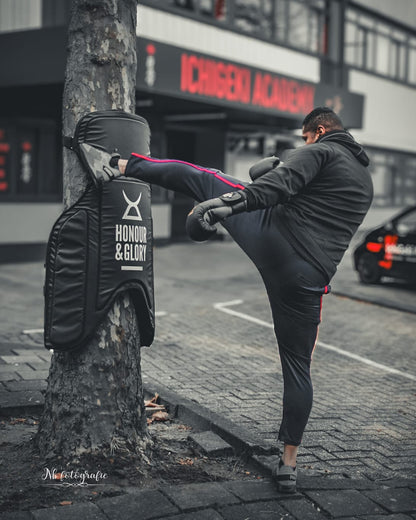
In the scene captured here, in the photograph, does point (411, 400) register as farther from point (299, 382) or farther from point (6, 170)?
point (6, 170)

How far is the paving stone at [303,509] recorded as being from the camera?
11.8 feet


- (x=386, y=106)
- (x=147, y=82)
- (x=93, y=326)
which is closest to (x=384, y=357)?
(x=93, y=326)

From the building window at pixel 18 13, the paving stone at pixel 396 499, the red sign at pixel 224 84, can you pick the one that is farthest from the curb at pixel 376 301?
the building window at pixel 18 13

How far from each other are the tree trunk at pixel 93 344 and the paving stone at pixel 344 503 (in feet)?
3.55

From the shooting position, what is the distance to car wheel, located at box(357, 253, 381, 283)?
12.7 m

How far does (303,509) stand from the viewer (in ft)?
12.0

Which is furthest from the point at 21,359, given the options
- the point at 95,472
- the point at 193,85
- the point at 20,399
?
the point at 193,85

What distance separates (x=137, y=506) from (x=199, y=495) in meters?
0.35

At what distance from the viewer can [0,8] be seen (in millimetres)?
13742

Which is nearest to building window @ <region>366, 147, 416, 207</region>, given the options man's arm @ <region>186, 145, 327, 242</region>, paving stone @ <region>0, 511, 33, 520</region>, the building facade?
the building facade

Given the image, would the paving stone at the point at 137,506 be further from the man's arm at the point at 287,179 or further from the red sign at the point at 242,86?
the red sign at the point at 242,86

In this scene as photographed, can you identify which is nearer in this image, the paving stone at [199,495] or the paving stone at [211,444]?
the paving stone at [199,495]

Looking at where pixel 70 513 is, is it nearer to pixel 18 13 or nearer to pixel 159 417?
pixel 159 417

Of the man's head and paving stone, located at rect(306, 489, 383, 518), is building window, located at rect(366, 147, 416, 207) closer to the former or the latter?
the man's head
